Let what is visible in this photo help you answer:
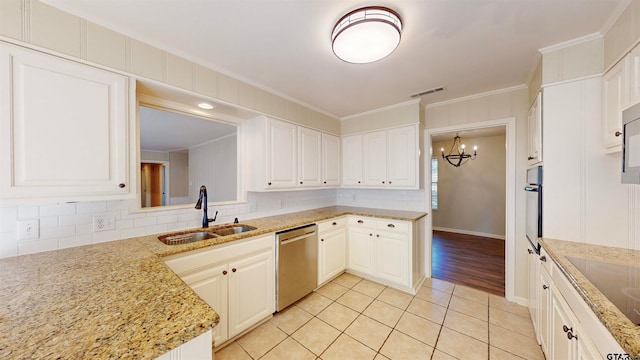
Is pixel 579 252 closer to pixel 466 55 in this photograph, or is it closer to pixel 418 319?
pixel 418 319

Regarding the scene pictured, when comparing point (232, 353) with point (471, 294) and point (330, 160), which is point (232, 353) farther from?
point (471, 294)

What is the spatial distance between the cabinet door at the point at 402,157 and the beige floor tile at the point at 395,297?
1318 mm

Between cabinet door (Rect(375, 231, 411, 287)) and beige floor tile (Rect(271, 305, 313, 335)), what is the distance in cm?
112

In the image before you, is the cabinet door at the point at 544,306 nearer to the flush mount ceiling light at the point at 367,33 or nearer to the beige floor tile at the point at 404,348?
the beige floor tile at the point at 404,348

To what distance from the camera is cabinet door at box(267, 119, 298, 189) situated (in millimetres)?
2543

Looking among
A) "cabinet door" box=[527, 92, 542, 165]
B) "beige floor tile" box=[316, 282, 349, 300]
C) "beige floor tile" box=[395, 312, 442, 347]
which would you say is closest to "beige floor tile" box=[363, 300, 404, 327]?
"beige floor tile" box=[395, 312, 442, 347]

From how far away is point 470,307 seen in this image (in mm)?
2352

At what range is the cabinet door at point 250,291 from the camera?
1851 millimetres

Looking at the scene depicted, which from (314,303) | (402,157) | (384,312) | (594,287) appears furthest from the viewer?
(402,157)

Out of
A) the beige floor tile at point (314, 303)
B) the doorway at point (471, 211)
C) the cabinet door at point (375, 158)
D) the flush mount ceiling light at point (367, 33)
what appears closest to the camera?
the flush mount ceiling light at point (367, 33)

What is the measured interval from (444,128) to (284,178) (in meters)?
2.23

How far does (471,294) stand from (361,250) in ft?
4.41

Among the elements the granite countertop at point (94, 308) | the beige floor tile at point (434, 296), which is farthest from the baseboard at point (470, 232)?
the granite countertop at point (94, 308)

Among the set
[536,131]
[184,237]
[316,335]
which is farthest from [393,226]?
[184,237]
